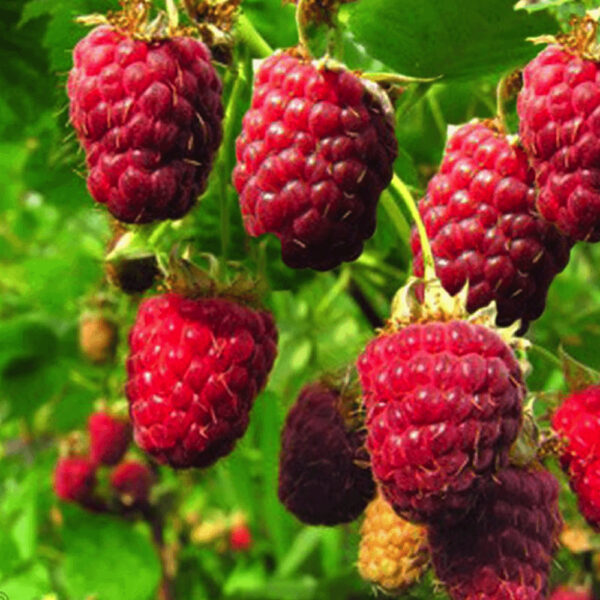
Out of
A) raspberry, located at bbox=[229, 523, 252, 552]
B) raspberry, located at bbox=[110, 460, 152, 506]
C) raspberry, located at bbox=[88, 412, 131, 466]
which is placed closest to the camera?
raspberry, located at bbox=[88, 412, 131, 466]

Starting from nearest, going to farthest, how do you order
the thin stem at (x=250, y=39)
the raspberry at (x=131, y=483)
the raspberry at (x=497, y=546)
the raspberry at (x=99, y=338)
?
the raspberry at (x=497, y=546), the thin stem at (x=250, y=39), the raspberry at (x=99, y=338), the raspberry at (x=131, y=483)

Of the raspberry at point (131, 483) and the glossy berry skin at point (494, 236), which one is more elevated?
the glossy berry skin at point (494, 236)

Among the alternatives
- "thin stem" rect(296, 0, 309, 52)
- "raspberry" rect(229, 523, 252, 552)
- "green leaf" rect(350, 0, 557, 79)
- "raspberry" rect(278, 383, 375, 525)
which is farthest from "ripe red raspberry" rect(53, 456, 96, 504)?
"thin stem" rect(296, 0, 309, 52)

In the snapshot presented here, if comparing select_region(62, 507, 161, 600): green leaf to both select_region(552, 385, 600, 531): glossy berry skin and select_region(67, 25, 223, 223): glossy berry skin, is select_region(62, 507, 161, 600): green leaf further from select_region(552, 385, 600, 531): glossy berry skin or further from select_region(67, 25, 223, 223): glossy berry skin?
select_region(67, 25, 223, 223): glossy berry skin

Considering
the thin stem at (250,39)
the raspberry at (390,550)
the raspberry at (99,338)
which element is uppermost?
the thin stem at (250,39)

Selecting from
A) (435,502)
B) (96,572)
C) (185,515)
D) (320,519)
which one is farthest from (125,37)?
(185,515)

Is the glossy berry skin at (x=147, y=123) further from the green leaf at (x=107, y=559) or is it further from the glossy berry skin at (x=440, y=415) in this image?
the green leaf at (x=107, y=559)

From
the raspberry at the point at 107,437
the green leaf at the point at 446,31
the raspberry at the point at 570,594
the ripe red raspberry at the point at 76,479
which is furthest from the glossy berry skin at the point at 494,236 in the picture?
the ripe red raspberry at the point at 76,479
